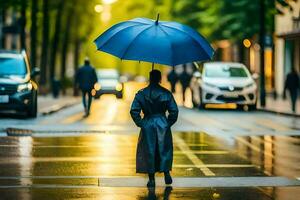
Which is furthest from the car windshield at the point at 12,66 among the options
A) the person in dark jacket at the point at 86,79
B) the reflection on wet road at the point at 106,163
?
the reflection on wet road at the point at 106,163

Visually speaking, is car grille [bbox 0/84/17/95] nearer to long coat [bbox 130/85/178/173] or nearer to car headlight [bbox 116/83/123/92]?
long coat [bbox 130/85/178/173]

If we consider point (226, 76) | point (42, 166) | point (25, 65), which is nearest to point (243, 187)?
point (42, 166)

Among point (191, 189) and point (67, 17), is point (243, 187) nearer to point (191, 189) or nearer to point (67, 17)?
point (191, 189)

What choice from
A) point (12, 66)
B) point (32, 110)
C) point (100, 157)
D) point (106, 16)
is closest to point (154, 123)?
point (100, 157)

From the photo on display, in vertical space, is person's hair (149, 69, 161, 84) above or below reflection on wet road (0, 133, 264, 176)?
above

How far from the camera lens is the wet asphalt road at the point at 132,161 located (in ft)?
34.6

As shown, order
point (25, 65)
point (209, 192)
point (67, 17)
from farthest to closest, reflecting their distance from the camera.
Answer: point (67, 17), point (25, 65), point (209, 192)

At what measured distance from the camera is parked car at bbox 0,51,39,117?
81.7 feet

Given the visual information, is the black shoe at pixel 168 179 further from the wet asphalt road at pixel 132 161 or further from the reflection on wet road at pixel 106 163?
the reflection on wet road at pixel 106 163

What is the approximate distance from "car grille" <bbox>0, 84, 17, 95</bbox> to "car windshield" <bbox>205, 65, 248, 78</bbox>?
10.2 m

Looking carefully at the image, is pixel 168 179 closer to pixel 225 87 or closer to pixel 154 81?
pixel 154 81

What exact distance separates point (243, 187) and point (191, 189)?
71cm

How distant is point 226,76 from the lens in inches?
1296

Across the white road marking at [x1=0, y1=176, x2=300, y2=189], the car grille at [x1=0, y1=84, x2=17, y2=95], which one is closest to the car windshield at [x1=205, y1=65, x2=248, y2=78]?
the car grille at [x1=0, y1=84, x2=17, y2=95]
